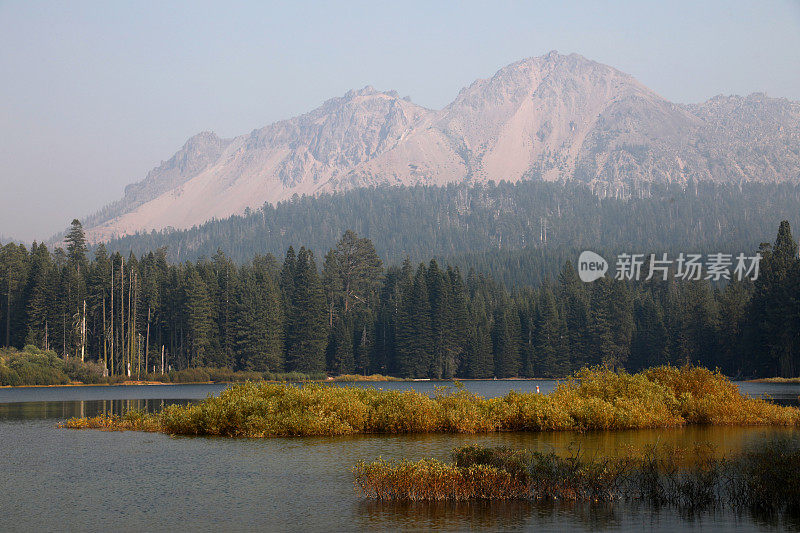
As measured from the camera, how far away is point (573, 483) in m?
25.5

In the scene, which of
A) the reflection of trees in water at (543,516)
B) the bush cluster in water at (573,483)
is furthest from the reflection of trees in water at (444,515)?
the bush cluster in water at (573,483)

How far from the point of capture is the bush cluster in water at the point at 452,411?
136 feet

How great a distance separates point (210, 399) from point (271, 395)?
3.64 m

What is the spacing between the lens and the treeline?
388 feet

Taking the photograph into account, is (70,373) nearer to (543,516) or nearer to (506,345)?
(506,345)

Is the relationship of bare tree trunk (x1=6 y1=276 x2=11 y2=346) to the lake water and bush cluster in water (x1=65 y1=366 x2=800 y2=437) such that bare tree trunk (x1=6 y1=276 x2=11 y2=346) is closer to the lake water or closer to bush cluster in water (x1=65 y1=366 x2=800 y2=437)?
the lake water

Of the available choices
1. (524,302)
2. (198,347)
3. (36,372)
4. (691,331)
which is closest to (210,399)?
(36,372)

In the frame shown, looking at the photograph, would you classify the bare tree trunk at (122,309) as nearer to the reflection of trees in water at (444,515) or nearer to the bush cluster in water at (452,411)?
the bush cluster in water at (452,411)

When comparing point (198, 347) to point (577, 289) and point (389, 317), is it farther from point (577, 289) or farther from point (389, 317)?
point (577, 289)

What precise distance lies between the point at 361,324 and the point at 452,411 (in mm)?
97360

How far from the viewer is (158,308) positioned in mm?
128875

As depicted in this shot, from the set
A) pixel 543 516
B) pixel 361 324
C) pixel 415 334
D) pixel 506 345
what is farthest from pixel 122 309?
pixel 543 516

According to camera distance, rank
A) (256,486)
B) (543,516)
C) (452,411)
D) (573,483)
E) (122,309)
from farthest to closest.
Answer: (122,309), (452,411), (256,486), (573,483), (543,516)

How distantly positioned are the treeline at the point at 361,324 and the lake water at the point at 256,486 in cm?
7862
